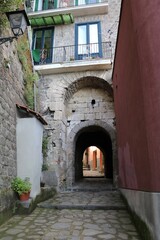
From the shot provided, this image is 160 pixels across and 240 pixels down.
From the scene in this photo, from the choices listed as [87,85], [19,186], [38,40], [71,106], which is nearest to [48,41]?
[38,40]

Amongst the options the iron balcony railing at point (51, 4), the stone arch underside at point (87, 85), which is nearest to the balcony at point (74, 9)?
the iron balcony railing at point (51, 4)

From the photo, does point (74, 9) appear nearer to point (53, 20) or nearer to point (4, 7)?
point (53, 20)

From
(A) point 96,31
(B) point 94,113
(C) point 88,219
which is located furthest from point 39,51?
(C) point 88,219

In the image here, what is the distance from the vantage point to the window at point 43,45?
28.9 ft

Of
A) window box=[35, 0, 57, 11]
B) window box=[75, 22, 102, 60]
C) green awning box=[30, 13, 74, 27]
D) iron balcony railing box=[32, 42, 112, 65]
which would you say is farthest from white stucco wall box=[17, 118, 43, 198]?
window box=[35, 0, 57, 11]

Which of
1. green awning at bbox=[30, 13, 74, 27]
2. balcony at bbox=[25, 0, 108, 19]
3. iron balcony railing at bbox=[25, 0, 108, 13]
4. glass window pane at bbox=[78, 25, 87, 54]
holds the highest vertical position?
iron balcony railing at bbox=[25, 0, 108, 13]

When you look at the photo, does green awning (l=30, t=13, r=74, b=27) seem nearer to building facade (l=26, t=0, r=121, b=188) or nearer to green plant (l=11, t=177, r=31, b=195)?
building facade (l=26, t=0, r=121, b=188)

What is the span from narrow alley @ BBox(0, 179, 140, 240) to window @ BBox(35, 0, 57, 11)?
28.9 ft

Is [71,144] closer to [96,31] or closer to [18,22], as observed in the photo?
[96,31]

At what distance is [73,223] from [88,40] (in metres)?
7.40

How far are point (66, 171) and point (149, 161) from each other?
19.5 ft

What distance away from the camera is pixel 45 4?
1004 centimetres

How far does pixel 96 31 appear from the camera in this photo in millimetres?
9000

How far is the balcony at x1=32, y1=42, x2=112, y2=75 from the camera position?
26.0 feet
